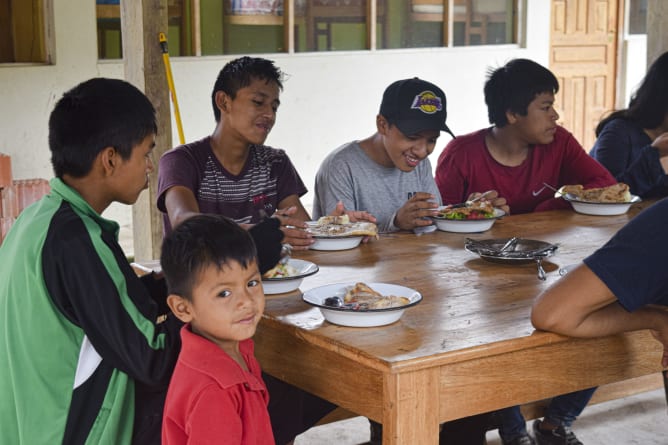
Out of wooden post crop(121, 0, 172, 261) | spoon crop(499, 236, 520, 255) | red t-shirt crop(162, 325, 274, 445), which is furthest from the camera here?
wooden post crop(121, 0, 172, 261)

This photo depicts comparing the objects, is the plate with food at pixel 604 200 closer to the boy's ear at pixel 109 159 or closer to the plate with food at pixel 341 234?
the plate with food at pixel 341 234

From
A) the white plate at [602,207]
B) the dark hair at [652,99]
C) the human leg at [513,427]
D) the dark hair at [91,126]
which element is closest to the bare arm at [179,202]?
the dark hair at [91,126]

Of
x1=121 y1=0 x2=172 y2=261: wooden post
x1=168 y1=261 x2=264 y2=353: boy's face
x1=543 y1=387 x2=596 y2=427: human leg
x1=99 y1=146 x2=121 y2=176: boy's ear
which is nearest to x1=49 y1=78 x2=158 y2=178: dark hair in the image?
x1=99 y1=146 x2=121 y2=176: boy's ear

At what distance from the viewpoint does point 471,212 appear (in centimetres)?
346

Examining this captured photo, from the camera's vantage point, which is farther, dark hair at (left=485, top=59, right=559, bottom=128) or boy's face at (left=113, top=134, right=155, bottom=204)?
dark hair at (left=485, top=59, right=559, bottom=128)

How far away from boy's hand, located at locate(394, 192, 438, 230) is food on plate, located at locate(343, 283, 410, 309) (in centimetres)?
106

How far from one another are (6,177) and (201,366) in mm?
5385

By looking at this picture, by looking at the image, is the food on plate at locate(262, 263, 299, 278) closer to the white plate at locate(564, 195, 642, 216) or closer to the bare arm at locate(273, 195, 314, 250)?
the bare arm at locate(273, 195, 314, 250)

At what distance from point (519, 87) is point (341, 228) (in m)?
1.28

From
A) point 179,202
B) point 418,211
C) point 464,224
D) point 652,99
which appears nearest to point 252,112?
point 179,202

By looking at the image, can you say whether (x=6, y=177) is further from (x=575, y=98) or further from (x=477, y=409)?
(x=575, y=98)

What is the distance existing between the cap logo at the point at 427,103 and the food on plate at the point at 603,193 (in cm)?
79

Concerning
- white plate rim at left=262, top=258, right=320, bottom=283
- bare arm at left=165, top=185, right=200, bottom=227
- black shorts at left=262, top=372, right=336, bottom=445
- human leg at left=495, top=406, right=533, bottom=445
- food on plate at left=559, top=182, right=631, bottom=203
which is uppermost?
bare arm at left=165, top=185, right=200, bottom=227

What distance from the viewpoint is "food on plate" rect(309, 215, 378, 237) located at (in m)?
3.11
